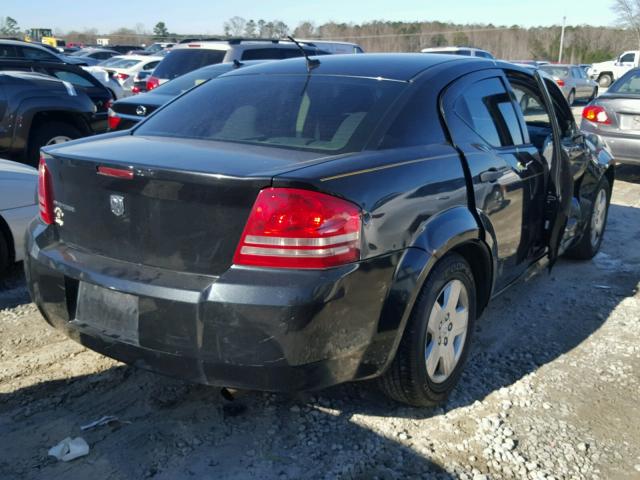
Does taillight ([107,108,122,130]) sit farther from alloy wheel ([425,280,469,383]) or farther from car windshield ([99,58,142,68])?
car windshield ([99,58,142,68])

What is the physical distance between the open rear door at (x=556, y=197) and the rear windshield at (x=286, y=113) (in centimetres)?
140

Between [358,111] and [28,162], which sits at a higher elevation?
[358,111]

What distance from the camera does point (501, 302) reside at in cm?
466

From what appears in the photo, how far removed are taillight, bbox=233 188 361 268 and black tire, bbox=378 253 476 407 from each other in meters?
0.59

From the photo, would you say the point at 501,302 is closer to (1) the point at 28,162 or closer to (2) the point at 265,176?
(2) the point at 265,176

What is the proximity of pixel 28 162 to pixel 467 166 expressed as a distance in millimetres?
5827

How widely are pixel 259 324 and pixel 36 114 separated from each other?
608 cm

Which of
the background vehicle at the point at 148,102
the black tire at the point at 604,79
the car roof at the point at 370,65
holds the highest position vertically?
the car roof at the point at 370,65

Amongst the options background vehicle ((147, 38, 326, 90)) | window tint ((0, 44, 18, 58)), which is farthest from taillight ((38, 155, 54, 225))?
window tint ((0, 44, 18, 58))

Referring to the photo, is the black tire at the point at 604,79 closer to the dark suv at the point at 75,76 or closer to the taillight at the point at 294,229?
the dark suv at the point at 75,76

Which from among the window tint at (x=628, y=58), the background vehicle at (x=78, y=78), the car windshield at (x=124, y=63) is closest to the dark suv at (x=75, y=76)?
the background vehicle at (x=78, y=78)

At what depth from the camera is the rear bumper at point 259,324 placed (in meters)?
2.39

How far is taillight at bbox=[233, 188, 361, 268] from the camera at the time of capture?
2416 mm

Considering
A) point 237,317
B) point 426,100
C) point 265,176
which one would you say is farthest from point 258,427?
point 426,100
